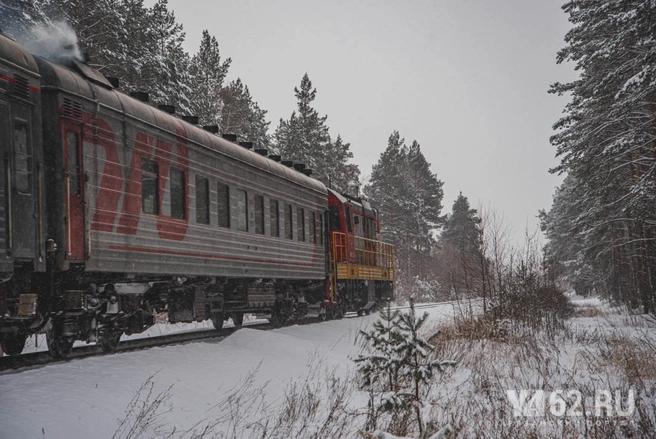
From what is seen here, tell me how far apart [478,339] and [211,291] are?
559 centimetres

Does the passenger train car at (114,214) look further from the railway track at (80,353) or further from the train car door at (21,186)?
the railway track at (80,353)

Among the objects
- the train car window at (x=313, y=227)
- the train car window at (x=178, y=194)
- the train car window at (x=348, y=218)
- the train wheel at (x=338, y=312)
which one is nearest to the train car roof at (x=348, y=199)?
the train car window at (x=348, y=218)

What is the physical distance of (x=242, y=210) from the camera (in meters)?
12.4

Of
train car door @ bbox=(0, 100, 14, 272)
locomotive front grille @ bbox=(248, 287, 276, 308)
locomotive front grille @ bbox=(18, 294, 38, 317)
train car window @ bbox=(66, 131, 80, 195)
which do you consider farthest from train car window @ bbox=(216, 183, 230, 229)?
train car door @ bbox=(0, 100, 14, 272)

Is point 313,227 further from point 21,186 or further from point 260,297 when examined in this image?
point 21,186

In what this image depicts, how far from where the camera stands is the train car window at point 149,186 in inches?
365

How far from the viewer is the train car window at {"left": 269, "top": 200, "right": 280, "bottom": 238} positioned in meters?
13.9

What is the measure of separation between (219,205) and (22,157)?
480cm

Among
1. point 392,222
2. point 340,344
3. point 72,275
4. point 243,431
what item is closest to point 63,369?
point 72,275

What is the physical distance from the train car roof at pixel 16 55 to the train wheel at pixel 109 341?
3.79 meters

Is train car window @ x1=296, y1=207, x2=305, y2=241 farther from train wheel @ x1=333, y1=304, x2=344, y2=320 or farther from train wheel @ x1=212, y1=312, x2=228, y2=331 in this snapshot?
train wheel @ x1=333, y1=304, x2=344, y2=320

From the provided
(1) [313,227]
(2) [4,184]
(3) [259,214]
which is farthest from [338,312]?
(2) [4,184]

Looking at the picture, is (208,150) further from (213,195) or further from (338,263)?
(338,263)

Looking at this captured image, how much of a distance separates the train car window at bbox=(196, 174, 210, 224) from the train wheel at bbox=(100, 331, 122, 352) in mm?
2443
